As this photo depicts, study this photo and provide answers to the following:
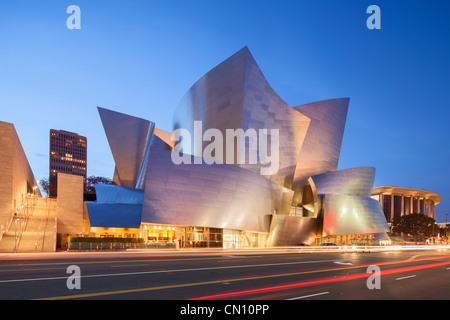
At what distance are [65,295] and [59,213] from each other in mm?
30213

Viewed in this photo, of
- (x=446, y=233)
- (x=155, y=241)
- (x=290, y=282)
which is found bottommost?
(x=446, y=233)

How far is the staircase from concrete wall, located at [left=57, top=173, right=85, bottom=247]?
113 inches

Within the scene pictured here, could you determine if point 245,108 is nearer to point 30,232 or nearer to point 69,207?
point 69,207

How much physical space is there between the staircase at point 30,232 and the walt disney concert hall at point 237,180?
242 inches

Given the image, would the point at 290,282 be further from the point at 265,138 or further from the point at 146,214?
the point at 265,138

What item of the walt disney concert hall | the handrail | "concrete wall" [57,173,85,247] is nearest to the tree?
the walt disney concert hall

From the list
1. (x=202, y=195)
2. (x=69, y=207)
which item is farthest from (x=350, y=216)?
(x=69, y=207)

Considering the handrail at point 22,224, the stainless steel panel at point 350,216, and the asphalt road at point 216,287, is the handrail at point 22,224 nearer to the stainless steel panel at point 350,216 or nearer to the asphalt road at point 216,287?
the asphalt road at point 216,287

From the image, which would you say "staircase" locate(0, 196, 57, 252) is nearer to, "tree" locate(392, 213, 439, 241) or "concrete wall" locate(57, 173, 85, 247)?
"concrete wall" locate(57, 173, 85, 247)

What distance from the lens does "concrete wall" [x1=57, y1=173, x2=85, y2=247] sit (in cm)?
3594

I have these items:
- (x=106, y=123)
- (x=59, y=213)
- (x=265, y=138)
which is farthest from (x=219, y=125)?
(x=59, y=213)

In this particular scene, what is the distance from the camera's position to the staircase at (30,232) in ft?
82.5

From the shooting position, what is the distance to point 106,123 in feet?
172
